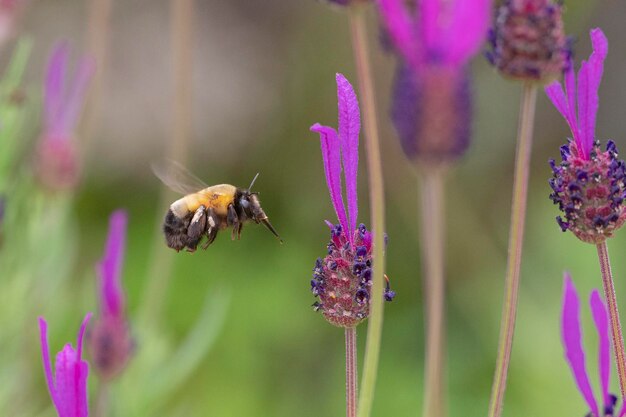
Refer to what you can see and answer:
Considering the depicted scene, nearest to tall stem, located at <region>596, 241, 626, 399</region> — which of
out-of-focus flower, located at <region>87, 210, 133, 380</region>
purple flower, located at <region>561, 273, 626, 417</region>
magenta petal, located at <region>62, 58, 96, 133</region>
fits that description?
purple flower, located at <region>561, 273, 626, 417</region>

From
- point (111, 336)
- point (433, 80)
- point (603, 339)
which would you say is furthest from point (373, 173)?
point (111, 336)

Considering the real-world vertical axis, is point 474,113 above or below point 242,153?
below

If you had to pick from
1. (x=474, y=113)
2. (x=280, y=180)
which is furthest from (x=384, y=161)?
(x=474, y=113)

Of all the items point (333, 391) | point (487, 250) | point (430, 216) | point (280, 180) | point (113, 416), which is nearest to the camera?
point (430, 216)

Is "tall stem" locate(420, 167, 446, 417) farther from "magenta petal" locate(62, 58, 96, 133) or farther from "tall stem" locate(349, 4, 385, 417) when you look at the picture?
"magenta petal" locate(62, 58, 96, 133)

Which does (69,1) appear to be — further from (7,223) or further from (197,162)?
(7,223)

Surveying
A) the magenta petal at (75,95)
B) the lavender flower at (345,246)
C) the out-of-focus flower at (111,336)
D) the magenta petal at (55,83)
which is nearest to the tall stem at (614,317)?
the lavender flower at (345,246)

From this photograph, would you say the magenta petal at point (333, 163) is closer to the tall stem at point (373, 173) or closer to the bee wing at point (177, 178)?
the tall stem at point (373, 173)
